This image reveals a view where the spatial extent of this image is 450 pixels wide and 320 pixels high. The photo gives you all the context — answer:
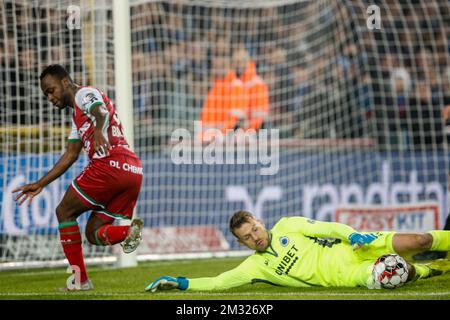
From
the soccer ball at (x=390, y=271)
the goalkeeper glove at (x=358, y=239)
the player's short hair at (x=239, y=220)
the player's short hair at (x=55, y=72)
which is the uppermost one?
the player's short hair at (x=55, y=72)

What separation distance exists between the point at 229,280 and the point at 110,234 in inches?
38.9

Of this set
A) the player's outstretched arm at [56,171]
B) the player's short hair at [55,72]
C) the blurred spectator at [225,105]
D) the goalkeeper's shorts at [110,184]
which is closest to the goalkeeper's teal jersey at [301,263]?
the goalkeeper's shorts at [110,184]

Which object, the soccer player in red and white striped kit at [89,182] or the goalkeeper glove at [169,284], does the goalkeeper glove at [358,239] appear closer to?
the goalkeeper glove at [169,284]

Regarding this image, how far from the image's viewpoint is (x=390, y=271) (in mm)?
5914

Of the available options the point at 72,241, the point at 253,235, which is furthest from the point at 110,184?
the point at 253,235

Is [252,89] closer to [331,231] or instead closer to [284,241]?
[284,241]

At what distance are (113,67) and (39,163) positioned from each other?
4.47 feet

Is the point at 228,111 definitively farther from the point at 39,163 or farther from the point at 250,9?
the point at 39,163

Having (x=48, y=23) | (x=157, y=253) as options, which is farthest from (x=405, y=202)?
(x=48, y=23)

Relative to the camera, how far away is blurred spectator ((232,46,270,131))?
12.2 metres

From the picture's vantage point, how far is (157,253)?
10852 millimetres

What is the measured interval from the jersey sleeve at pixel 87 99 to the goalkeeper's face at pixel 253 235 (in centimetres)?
136

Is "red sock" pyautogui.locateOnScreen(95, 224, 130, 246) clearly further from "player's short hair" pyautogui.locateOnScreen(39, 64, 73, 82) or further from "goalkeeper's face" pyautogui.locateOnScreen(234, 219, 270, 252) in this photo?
"player's short hair" pyautogui.locateOnScreen(39, 64, 73, 82)

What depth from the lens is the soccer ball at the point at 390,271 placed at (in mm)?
5918
